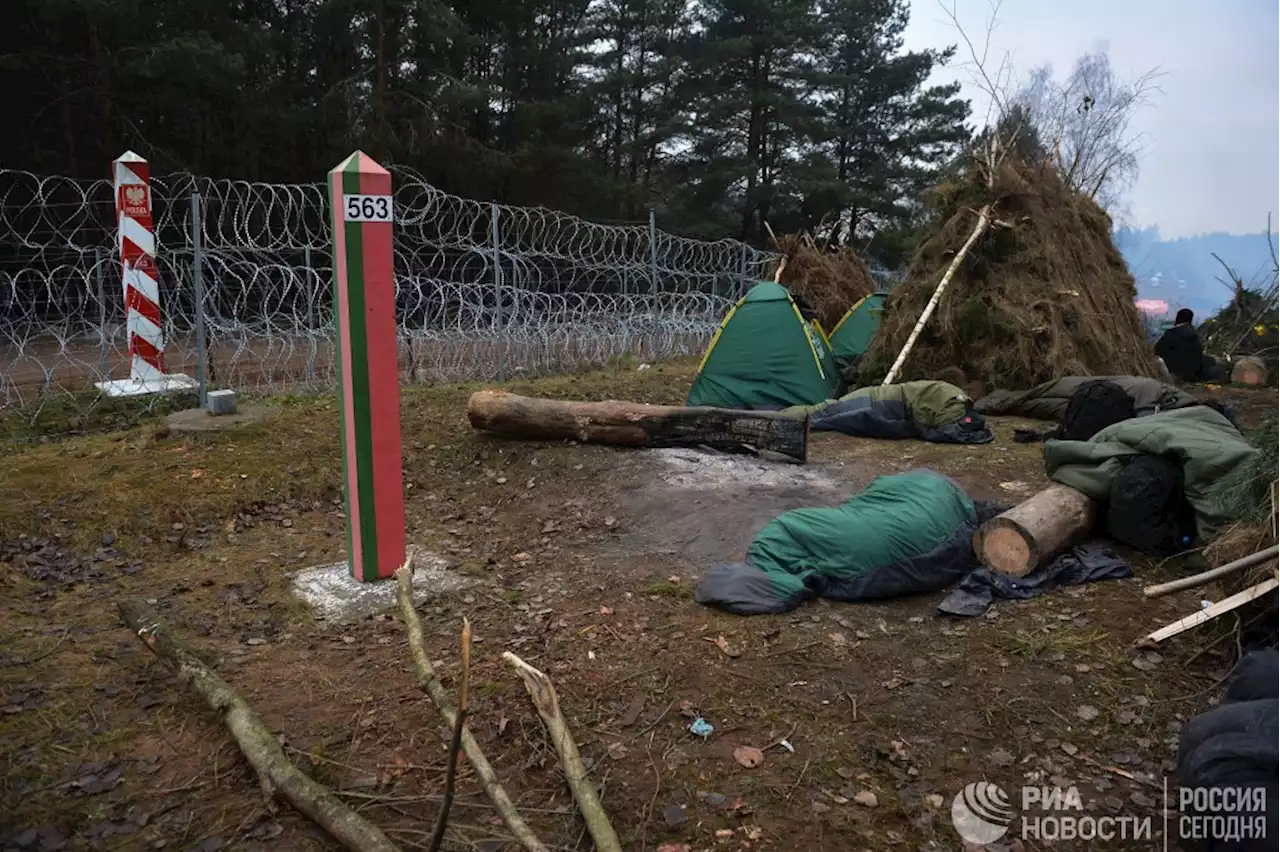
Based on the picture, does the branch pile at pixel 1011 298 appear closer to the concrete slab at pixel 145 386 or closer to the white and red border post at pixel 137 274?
the concrete slab at pixel 145 386

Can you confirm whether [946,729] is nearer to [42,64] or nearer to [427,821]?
[427,821]

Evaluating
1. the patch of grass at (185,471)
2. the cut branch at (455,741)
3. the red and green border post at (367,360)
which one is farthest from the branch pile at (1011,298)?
the cut branch at (455,741)

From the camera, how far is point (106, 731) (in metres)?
3.21

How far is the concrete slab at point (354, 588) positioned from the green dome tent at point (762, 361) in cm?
475

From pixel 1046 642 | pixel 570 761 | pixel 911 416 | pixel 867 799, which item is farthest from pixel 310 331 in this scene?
pixel 867 799

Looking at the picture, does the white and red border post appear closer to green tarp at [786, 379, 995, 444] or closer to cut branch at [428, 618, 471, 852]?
green tarp at [786, 379, 995, 444]

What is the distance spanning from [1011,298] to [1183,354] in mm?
4753

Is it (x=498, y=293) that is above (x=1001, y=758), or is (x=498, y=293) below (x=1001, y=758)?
above

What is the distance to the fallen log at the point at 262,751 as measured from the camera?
8.41 feet

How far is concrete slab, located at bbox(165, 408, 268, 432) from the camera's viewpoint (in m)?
6.54

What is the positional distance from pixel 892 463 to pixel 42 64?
17136 millimetres

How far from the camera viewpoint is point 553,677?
3.63 metres

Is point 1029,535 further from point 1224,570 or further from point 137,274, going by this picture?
point 137,274

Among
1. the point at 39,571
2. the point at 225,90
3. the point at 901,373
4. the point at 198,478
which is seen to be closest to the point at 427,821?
the point at 39,571
